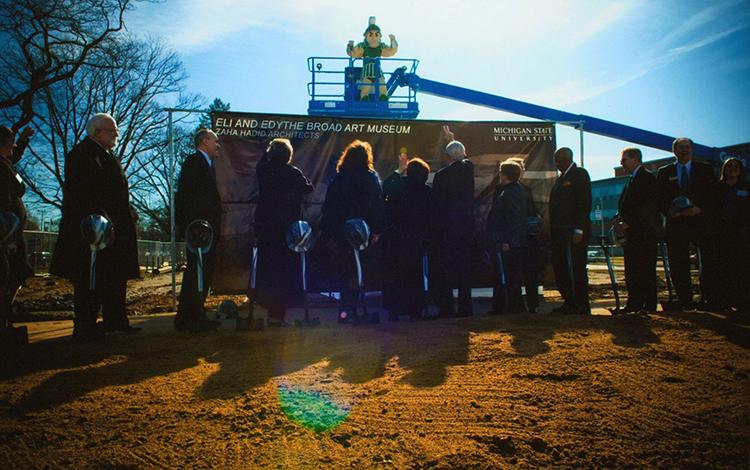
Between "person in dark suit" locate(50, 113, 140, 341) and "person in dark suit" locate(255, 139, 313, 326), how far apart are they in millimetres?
1352

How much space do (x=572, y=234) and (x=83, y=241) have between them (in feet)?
18.1

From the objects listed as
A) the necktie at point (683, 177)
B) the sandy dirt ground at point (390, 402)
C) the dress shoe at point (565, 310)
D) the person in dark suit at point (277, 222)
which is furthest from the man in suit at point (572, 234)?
the person in dark suit at point (277, 222)

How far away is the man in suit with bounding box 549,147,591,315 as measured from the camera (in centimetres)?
566

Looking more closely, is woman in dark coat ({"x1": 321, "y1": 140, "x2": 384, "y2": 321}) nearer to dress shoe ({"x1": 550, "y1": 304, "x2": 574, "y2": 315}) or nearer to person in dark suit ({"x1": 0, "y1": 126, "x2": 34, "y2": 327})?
dress shoe ({"x1": 550, "y1": 304, "x2": 574, "y2": 315})

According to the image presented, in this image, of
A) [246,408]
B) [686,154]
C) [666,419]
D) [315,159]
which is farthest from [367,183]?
[686,154]

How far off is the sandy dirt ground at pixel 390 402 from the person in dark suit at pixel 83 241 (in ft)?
1.73

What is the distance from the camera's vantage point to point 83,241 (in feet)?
13.5

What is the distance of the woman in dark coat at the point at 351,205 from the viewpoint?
16.6 ft

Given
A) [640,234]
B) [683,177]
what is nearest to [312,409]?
[640,234]

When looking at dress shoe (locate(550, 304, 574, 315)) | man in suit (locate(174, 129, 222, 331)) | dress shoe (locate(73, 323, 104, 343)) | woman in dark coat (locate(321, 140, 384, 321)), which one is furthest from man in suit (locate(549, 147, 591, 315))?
dress shoe (locate(73, 323, 104, 343))

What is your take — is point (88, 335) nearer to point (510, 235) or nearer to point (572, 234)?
point (510, 235)

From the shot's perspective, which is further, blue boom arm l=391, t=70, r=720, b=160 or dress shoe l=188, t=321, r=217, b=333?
blue boom arm l=391, t=70, r=720, b=160

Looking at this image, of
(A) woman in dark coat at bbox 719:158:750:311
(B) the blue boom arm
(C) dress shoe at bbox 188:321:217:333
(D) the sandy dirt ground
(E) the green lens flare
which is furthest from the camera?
(B) the blue boom arm

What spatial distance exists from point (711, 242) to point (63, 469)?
22.7 ft
